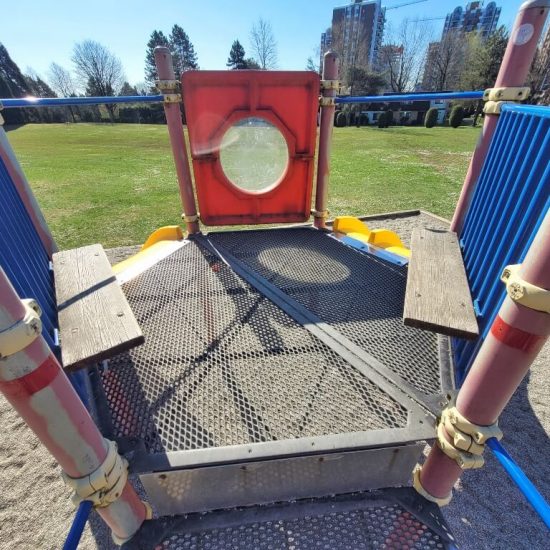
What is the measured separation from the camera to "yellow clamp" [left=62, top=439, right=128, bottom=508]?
1229mm

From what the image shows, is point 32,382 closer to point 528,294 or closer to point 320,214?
point 528,294

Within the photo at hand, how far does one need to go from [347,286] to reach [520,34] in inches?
75.5

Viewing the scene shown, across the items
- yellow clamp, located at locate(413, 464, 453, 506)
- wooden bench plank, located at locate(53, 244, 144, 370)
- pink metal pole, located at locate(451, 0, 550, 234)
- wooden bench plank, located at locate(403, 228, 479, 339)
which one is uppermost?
pink metal pole, located at locate(451, 0, 550, 234)

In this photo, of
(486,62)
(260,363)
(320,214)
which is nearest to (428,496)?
(260,363)

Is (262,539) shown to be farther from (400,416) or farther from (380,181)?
(380,181)

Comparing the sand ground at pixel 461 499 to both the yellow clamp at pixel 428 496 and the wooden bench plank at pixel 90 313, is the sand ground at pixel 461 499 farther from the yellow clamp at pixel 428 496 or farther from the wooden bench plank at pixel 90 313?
the wooden bench plank at pixel 90 313

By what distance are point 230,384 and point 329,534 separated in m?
0.82

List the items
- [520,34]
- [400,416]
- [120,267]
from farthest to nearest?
1. [120,267]
2. [520,34]
3. [400,416]

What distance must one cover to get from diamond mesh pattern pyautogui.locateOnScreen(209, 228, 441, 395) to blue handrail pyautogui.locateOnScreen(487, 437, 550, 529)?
0.50 metres

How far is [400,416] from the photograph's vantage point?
1647 mm

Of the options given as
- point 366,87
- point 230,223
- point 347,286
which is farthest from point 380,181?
point 366,87

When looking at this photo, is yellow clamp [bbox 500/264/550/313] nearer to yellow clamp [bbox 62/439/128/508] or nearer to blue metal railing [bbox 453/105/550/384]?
blue metal railing [bbox 453/105/550/384]

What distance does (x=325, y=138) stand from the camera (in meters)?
3.55

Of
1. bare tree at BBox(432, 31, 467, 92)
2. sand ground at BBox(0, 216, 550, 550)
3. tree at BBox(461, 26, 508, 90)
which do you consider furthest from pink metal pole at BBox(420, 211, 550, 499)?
bare tree at BBox(432, 31, 467, 92)
